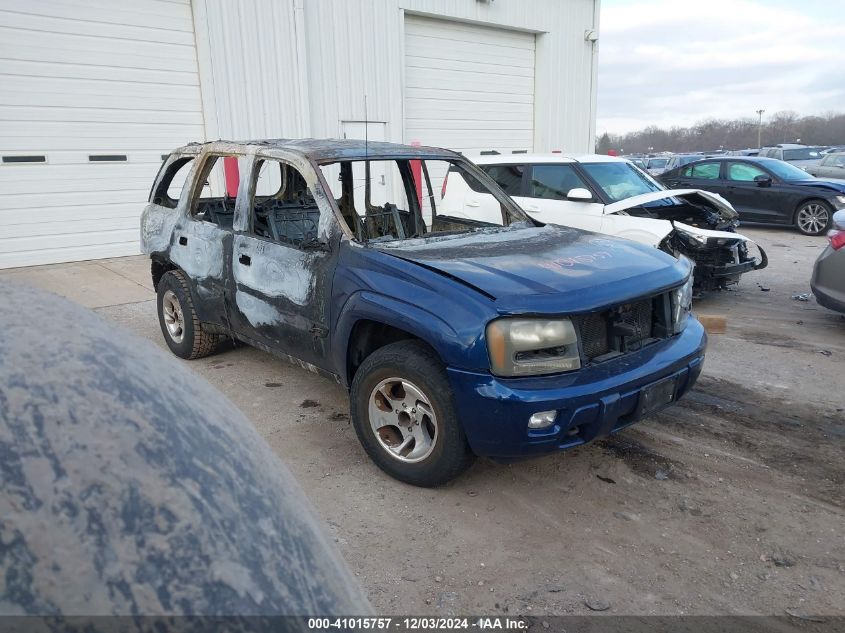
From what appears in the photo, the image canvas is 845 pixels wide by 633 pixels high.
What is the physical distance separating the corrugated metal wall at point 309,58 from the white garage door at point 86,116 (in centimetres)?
42

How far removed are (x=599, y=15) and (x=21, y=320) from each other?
18089 millimetres

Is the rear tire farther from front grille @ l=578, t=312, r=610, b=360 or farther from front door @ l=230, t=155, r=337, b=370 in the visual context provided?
front grille @ l=578, t=312, r=610, b=360

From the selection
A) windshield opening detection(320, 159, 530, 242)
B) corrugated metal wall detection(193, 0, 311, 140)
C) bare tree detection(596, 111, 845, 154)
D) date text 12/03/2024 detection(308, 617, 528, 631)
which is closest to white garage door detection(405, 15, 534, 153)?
corrugated metal wall detection(193, 0, 311, 140)

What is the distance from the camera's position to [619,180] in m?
8.10

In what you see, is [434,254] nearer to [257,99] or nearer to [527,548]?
[527,548]

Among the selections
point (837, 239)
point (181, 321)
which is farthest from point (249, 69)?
point (837, 239)

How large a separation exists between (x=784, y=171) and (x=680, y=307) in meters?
11.4

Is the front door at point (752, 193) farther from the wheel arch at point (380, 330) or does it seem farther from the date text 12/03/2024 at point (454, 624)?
the date text 12/03/2024 at point (454, 624)

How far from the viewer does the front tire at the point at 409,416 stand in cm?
324

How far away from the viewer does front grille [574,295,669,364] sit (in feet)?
11.0

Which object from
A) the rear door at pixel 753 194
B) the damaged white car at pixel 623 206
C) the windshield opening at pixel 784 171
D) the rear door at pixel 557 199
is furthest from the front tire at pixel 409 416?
the windshield opening at pixel 784 171

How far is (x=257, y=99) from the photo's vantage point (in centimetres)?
1106

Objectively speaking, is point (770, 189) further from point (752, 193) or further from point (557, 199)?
point (557, 199)

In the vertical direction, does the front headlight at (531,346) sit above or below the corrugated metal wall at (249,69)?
below
